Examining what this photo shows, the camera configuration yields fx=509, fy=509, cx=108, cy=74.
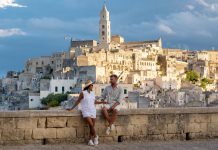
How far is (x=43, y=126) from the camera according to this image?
8.82 metres

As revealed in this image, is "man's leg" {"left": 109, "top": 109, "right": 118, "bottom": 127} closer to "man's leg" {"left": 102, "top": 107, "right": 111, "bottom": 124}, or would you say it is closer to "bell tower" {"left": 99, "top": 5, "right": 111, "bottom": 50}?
"man's leg" {"left": 102, "top": 107, "right": 111, "bottom": 124}

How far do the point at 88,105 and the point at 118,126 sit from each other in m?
0.87

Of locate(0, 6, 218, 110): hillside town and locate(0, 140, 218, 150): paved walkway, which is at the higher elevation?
locate(0, 6, 218, 110): hillside town

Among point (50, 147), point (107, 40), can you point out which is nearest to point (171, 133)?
point (50, 147)

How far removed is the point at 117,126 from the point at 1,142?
211 cm

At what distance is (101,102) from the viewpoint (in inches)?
347

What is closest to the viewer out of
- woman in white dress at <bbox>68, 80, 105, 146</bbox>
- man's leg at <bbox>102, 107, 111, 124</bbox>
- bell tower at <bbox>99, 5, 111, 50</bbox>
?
woman in white dress at <bbox>68, 80, 105, 146</bbox>

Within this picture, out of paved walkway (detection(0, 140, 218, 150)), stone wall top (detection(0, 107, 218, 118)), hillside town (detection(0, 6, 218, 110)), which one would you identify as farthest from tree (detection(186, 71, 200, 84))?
paved walkway (detection(0, 140, 218, 150))

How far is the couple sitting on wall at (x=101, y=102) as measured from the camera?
873 centimetres

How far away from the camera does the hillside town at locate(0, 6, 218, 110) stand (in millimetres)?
54562

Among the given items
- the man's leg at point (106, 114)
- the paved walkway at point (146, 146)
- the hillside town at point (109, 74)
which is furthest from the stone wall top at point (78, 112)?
the hillside town at point (109, 74)

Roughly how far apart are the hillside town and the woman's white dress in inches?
1353

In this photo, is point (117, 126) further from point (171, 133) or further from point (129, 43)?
point (129, 43)

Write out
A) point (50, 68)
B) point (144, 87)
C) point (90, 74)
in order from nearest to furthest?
point (144, 87) → point (90, 74) → point (50, 68)
